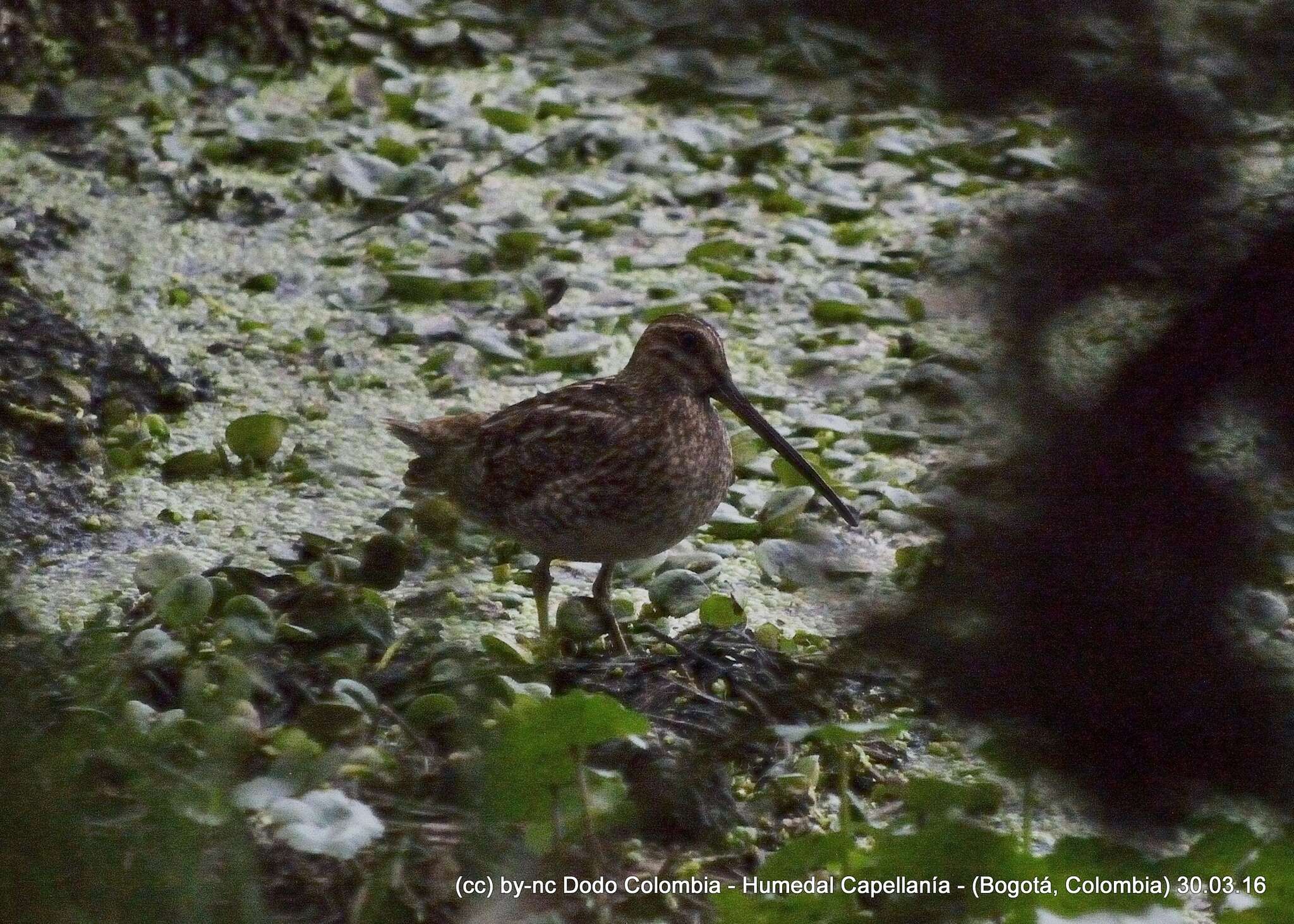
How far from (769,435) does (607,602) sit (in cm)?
63

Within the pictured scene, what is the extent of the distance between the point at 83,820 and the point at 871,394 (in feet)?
12.8

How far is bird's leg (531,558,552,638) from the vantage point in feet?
12.2

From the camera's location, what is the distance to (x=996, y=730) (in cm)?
135

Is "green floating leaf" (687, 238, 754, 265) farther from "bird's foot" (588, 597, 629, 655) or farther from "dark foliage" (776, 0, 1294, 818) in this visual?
"dark foliage" (776, 0, 1294, 818)

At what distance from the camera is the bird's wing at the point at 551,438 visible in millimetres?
3779

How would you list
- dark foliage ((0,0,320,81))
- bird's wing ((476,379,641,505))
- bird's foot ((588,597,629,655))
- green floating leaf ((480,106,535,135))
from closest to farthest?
1. bird's foot ((588,597,629,655))
2. bird's wing ((476,379,641,505))
3. dark foliage ((0,0,320,81))
4. green floating leaf ((480,106,535,135))

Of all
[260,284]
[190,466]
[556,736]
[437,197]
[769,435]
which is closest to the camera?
[556,736]

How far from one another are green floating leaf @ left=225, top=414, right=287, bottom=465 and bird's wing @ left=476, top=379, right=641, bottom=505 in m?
0.59

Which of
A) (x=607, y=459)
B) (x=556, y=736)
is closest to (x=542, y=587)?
(x=607, y=459)

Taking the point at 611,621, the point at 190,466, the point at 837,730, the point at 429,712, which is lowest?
the point at 190,466

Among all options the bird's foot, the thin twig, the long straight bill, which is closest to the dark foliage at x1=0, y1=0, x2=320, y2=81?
the thin twig

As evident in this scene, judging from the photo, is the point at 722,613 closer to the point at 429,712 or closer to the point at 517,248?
the point at 429,712

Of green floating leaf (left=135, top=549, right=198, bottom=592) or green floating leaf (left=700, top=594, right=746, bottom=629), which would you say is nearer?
green floating leaf (left=135, top=549, right=198, bottom=592)

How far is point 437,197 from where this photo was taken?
18.9 feet
